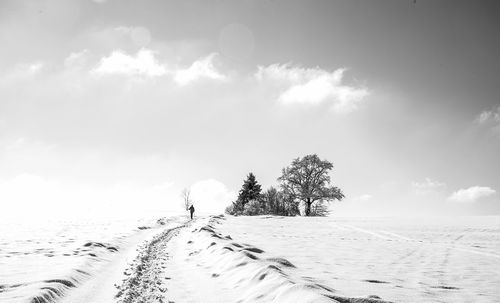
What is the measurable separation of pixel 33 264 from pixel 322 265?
7.36 meters

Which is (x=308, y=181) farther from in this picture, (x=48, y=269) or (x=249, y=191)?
(x=48, y=269)

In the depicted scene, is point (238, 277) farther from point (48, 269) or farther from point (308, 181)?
point (308, 181)

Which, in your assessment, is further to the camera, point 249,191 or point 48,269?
point 249,191

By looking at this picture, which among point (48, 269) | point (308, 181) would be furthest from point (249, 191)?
point (48, 269)

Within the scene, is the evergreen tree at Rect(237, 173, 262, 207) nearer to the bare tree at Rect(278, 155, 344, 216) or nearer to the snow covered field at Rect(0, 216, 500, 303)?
the bare tree at Rect(278, 155, 344, 216)

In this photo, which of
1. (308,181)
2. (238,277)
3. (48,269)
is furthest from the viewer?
(308,181)

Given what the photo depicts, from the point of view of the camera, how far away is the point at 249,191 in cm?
6806

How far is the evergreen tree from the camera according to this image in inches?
2657

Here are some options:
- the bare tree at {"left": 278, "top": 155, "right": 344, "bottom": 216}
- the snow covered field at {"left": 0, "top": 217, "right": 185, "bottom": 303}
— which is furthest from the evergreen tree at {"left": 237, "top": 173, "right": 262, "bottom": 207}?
the snow covered field at {"left": 0, "top": 217, "right": 185, "bottom": 303}

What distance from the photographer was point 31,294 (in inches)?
196

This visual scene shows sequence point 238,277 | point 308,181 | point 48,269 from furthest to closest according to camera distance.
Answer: point 308,181 < point 48,269 < point 238,277

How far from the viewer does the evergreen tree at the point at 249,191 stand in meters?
67.5

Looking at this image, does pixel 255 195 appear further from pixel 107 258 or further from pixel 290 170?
pixel 107 258

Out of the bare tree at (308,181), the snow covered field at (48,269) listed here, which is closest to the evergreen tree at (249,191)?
the bare tree at (308,181)
